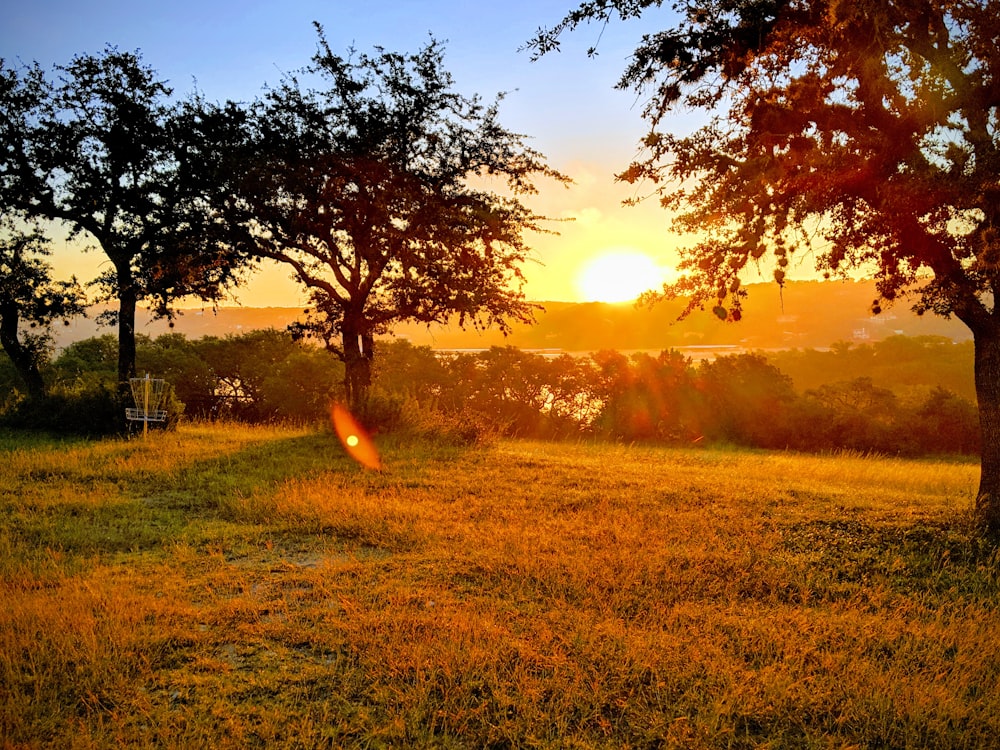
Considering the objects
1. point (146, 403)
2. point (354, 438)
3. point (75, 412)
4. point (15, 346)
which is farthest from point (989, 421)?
point (15, 346)

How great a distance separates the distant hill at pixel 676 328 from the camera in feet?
70.2

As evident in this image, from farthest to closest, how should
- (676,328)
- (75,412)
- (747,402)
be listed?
1. (676,328)
2. (747,402)
3. (75,412)

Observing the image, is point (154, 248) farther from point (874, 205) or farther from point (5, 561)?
point (874, 205)

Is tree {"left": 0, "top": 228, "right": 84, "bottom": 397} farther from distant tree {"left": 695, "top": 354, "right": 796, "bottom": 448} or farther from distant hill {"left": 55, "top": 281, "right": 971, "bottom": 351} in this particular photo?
distant tree {"left": 695, "top": 354, "right": 796, "bottom": 448}

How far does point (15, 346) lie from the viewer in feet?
69.4

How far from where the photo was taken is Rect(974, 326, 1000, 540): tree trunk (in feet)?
31.4

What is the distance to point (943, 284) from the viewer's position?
934cm

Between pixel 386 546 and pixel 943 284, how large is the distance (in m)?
9.00

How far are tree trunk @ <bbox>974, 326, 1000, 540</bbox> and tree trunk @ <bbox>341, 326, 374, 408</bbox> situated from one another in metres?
14.5

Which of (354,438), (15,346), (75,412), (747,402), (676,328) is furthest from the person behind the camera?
(676,328)

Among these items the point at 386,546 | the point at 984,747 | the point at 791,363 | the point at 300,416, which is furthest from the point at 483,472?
the point at 791,363

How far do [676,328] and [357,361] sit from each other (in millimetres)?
35115

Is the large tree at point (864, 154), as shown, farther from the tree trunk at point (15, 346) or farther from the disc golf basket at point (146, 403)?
the tree trunk at point (15, 346)

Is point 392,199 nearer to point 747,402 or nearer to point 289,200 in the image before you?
point 289,200
